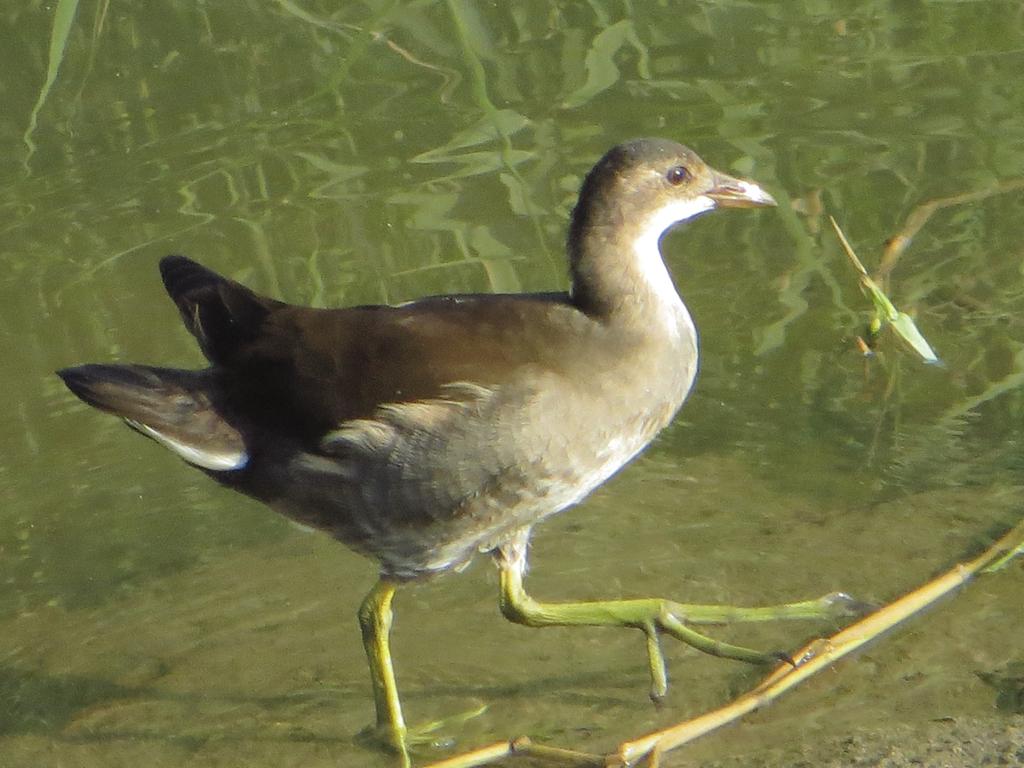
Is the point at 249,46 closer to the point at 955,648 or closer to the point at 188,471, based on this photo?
the point at 188,471

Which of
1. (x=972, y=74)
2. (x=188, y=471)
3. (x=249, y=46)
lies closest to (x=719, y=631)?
(x=188, y=471)

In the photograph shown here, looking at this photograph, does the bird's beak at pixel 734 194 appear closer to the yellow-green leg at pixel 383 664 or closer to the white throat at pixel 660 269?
the white throat at pixel 660 269

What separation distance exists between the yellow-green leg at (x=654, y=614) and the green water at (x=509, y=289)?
0.20 ft

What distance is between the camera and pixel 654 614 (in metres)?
4.06

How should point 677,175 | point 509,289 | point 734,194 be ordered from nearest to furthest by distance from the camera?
point 677,175
point 734,194
point 509,289

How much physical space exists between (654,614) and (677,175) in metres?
1.05

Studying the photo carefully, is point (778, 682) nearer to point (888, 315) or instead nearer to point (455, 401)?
point (455, 401)

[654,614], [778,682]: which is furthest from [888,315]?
[778,682]

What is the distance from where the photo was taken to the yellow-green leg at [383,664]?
13.2 feet

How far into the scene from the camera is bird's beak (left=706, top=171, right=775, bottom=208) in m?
4.29

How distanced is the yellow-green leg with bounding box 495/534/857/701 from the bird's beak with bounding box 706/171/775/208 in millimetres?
965

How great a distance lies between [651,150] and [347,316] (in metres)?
0.83

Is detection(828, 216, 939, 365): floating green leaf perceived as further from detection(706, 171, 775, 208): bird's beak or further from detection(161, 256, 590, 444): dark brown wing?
detection(161, 256, 590, 444): dark brown wing

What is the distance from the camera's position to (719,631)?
4219 mm
